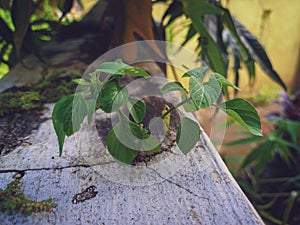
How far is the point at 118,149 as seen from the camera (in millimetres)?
447

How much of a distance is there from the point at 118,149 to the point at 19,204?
0.14 metres

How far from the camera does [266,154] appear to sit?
1.17 meters

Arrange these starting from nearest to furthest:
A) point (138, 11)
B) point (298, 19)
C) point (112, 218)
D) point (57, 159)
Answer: point (112, 218)
point (57, 159)
point (138, 11)
point (298, 19)

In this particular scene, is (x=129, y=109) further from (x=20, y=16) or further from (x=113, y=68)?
(x=20, y=16)

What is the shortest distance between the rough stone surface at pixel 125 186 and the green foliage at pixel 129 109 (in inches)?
1.6

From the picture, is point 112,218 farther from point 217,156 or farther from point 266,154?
point 266,154

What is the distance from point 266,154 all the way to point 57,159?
2.83 ft

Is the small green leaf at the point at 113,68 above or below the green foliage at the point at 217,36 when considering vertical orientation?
above

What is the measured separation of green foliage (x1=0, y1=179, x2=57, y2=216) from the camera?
0.39 meters

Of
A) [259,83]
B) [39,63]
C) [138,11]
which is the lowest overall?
[259,83]

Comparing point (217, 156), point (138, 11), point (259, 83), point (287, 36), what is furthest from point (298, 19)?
point (217, 156)

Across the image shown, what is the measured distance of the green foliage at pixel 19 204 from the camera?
393 millimetres

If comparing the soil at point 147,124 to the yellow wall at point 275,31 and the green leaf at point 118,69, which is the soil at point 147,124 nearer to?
the green leaf at point 118,69

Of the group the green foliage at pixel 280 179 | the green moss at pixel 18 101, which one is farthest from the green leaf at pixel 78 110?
the green foliage at pixel 280 179
